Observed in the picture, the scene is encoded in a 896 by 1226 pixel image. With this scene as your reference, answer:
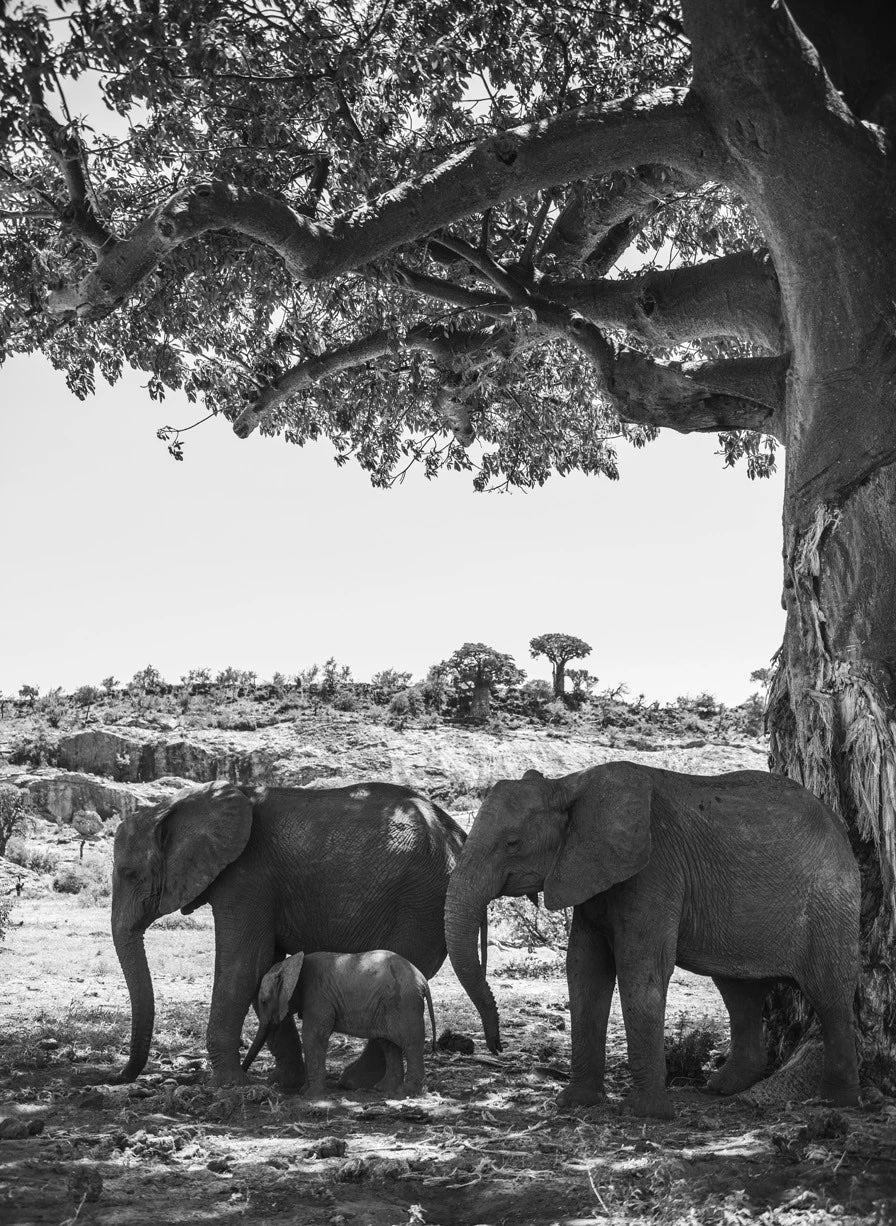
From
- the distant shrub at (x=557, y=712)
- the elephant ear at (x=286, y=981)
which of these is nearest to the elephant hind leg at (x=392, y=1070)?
the elephant ear at (x=286, y=981)

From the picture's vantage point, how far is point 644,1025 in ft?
24.9

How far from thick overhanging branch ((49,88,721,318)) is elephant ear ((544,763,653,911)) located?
4.66m

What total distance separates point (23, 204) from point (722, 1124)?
10.1 m

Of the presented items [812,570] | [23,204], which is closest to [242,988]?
[812,570]

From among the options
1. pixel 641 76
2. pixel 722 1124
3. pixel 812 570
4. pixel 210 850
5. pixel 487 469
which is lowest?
pixel 722 1124

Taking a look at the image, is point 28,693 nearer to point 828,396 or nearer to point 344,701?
point 344,701

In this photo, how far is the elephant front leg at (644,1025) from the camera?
7488 mm

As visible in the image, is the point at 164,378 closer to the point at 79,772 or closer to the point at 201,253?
the point at 201,253

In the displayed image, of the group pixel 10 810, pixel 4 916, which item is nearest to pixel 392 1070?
pixel 4 916

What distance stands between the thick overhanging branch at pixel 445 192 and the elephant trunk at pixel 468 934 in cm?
504

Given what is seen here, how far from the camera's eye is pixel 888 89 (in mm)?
10531

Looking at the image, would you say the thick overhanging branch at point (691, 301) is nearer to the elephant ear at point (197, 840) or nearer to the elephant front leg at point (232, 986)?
the elephant ear at point (197, 840)

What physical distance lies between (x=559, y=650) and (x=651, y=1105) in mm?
37005

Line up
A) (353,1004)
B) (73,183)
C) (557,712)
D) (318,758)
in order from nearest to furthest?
(353,1004), (73,183), (318,758), (557,712)
